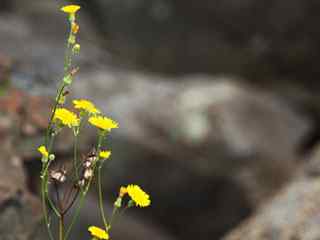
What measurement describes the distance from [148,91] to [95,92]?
1.55 feet

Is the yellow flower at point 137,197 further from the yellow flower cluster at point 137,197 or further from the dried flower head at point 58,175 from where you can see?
the dried flower head at point 58,175

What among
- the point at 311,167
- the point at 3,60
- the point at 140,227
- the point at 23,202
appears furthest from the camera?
the point at 140,227

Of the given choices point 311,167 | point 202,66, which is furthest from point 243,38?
point 311,167

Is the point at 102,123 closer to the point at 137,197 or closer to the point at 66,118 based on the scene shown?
the point at 66,118

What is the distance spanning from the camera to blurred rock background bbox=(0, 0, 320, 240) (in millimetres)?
5340

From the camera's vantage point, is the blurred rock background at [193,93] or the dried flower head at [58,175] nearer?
the dried flower head at [58,175]

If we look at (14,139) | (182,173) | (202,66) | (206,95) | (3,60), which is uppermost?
(202,66)

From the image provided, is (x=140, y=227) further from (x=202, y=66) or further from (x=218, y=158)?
(x=202, y=66)

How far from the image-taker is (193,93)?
19.7ft

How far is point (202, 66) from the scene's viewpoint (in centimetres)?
669

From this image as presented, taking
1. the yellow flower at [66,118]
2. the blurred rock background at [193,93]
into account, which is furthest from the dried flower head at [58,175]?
the blurred rock background at [193,93]

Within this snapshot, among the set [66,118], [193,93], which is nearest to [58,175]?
[66,118]

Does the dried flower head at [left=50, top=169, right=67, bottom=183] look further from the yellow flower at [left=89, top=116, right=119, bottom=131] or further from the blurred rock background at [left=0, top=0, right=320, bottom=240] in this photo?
the blurred rock background at [left=0, top=0, right=320, bottom=240]

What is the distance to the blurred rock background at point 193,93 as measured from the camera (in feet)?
17.5
